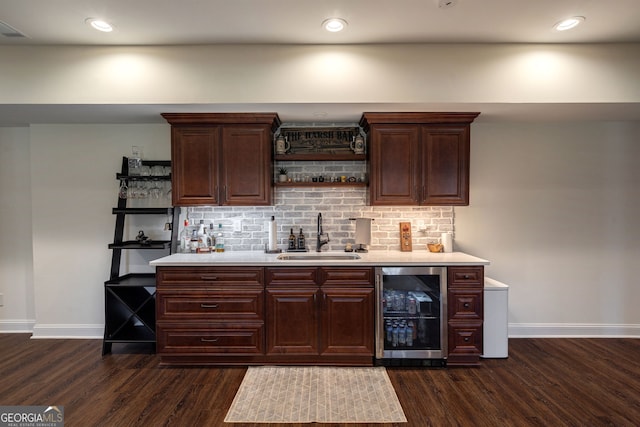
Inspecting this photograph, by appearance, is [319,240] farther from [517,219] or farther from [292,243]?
[517,219]

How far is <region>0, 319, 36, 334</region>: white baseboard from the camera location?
3.55 metres

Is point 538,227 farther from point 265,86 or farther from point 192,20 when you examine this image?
point 192,20

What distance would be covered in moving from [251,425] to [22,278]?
329 centimetres

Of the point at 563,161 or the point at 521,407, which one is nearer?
the point at 521,407

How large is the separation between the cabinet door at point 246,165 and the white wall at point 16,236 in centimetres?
236

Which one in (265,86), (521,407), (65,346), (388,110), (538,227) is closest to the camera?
(521,407)

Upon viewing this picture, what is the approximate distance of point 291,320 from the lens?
9.00ft

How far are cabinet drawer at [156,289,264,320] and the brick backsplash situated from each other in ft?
2.43

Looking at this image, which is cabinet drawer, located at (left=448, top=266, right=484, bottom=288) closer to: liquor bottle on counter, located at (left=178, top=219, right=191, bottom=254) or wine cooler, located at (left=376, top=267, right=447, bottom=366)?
wine cooler, located at (left=376, top=267, right=447, bottom=366)

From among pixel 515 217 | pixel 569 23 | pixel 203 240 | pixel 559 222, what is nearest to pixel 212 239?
pixel 203 240

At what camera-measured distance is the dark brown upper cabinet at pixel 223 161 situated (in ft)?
9.81

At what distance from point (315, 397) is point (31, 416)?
1.89 m

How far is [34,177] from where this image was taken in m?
3.38

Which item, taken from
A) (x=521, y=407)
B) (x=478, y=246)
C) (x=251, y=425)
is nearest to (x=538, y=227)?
(x=478, y=246)
